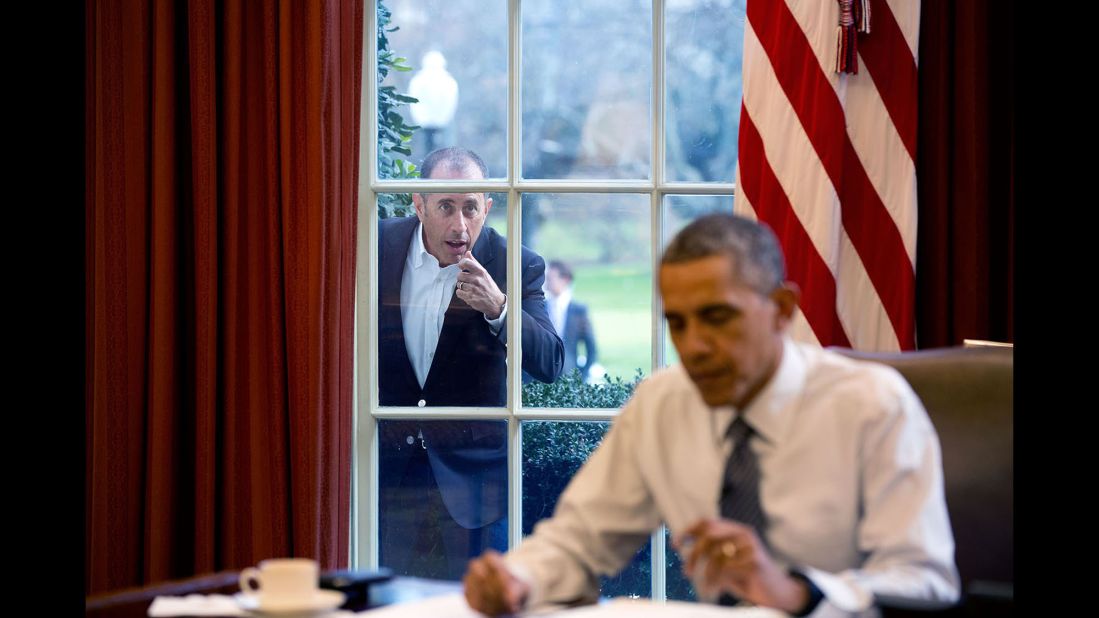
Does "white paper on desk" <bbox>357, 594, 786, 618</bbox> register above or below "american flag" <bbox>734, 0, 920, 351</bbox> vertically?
below

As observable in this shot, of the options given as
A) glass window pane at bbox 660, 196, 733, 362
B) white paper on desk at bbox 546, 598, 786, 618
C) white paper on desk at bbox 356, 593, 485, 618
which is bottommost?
white paper on desk at bbox 356, 593, 485, 618

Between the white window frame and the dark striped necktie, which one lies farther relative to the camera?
the white window frame

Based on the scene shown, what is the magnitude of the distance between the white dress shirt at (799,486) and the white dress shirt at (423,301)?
1.30 metres

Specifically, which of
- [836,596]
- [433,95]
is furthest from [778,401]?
[433,95]

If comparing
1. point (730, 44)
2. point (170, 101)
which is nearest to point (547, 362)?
point (730, 44)

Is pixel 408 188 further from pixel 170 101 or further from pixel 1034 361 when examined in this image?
Answer: pixel 1034 361

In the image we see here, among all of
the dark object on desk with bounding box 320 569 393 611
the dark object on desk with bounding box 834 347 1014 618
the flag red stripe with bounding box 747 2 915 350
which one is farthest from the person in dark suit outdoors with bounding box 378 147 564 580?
the dark object on desk with bounding box 320 569 393 611

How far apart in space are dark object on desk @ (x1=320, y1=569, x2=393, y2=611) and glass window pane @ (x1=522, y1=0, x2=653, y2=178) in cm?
157

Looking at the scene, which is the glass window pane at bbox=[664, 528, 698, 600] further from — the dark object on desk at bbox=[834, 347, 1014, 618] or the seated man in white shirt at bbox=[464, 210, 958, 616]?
the seated man in white shirt at bbox=[464, 210, 958, 616]

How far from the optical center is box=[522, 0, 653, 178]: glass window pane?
9.68 ft

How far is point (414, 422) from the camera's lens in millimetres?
3002

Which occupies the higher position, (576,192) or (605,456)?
(576,192)

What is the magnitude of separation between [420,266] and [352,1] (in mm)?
681

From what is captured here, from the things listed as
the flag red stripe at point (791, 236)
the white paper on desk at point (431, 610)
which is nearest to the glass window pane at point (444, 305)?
the flag red stripe at point (791, 236)
